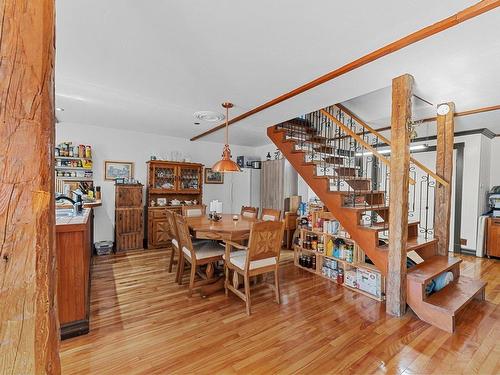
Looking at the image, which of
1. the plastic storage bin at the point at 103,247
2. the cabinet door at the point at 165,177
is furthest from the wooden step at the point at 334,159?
the plastic storage bin at the point at 103,247

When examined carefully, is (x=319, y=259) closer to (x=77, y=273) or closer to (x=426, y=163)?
(x=77, y=273)

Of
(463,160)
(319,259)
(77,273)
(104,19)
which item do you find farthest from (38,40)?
(463,160)

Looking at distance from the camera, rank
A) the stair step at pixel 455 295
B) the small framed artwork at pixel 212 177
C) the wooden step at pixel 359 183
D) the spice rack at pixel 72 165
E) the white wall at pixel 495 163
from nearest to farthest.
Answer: the stair step at pixel 455 295 → the wooden step at pixel 359 183 → the spice rack at pixel 72 165 → the white wall at pixel 495 163 → the small framed artwork at pixel 212 177

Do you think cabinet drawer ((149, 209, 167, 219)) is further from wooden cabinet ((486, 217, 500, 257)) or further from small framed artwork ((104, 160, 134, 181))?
wooden cabinet ((486, 217, 500, 257))

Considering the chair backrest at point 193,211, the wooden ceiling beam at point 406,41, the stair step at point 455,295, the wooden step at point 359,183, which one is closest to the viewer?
the wooden ceiling beam at point 406,41

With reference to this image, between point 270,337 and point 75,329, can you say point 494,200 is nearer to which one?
point 270,337

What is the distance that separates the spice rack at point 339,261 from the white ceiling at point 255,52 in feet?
6.07

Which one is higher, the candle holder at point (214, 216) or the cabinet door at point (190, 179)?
the cabinet door at point (190, 179)

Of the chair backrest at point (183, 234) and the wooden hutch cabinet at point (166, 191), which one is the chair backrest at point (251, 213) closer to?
the chair backrest at point (183, 234)

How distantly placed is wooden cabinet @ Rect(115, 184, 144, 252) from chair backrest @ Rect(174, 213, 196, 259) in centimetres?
212

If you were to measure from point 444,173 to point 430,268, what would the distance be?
1290 millimetres

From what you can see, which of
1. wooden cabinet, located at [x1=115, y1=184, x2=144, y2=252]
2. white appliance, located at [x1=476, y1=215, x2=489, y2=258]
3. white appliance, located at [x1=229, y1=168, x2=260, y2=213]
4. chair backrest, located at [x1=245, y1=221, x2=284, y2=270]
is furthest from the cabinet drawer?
white appliance, located at [x1=476, y1=215, x2=489, y2=258]

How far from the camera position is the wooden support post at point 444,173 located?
3102 mm

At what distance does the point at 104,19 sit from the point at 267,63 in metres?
1.29
